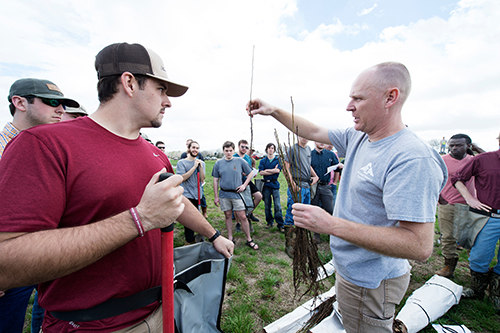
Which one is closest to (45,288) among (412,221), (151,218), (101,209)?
(101,209)

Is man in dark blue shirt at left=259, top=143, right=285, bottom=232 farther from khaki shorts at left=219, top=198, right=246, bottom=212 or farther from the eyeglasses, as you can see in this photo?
the eyeglasses

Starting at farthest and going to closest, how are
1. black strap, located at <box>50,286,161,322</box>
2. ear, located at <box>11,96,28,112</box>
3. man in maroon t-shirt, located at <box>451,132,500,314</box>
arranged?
man in maroon t-shirt, located at <box>451,132,500,314</box> < ear, located at <box>11,96,28,112</box> < black strap, located at <box>50,286,161,322</box>

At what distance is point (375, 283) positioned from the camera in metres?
1.73

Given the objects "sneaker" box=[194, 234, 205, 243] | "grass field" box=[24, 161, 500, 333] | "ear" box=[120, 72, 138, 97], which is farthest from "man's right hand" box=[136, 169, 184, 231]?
"sneaker" box=[194, 234, 205, 243]

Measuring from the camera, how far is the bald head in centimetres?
162

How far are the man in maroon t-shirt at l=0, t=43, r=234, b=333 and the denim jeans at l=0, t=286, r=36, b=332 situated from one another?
4.33 feet

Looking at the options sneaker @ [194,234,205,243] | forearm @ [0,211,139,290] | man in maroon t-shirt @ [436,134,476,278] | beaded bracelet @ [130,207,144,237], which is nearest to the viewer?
forearm @ [0,211,139,290]

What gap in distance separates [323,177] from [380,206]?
181 inches

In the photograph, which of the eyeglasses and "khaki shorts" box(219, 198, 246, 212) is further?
"khaki shorts" box(219, 198, 246, 212)

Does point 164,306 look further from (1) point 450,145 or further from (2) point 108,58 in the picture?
(1) point 450,145

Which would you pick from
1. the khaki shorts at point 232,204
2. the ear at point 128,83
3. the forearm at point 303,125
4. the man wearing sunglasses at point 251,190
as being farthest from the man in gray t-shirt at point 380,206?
the man wearing sunglasses at point 251,190

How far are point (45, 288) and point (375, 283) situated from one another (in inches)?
92.1

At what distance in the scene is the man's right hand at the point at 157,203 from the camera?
111 centimetres

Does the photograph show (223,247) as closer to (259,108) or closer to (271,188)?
(259,108)
